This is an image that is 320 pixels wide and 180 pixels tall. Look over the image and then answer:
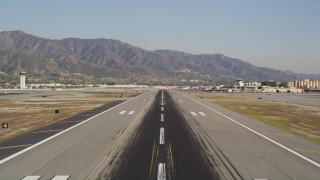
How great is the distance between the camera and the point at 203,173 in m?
17.1

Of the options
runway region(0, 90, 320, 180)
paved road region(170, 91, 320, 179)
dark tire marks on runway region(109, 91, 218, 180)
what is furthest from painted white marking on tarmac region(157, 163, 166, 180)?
paved road region(170, 91, 320, 179)

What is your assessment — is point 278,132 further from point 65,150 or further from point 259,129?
point 65,150

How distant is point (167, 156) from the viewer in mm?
20625

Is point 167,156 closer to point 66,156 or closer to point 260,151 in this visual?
point 66,156

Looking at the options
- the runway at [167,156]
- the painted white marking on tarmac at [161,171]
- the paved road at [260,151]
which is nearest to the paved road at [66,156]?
the runway at [167,156]

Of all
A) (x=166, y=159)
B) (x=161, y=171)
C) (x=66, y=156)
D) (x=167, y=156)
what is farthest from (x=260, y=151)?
(x=66, y=156)

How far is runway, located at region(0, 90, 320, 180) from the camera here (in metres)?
17.1

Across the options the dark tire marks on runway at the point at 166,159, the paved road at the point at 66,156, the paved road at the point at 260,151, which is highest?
the dark tire marks on runway at the point at 166,159

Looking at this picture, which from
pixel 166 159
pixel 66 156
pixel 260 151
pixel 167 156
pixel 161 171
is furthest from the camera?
pixel 260 151

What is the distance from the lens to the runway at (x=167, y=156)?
17094 mm

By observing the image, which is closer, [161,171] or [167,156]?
[161,171]

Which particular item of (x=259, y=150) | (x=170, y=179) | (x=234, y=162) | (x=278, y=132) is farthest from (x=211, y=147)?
(x=278, y=132)

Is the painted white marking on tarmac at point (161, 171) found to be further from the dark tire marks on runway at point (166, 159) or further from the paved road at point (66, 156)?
the paved road at point (66, 156)

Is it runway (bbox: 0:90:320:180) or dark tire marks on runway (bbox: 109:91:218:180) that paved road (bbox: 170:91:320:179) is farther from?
dark tire marks on runway (bbox: 109:91:218:180)
